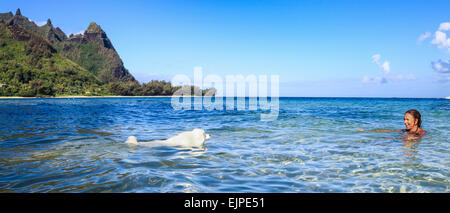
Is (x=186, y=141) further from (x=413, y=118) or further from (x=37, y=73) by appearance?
(x=37, y=73)

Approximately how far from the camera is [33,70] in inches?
5335

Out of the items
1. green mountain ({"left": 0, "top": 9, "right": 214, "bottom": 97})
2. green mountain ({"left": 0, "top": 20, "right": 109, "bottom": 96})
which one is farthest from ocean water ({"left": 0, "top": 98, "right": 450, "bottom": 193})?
green mountain ({"left": 0, "top": 20, "right": 109, "bottom": 96})

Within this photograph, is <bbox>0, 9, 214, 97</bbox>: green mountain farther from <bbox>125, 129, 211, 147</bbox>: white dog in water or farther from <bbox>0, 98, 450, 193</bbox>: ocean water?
<bbox>0, 98, 450, 193</bbox>: ocean water

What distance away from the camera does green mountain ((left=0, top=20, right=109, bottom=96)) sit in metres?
112

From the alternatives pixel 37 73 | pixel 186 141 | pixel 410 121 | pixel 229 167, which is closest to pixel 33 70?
pixel 37 73

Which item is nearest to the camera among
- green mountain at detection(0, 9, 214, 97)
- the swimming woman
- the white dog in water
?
the white dog in water

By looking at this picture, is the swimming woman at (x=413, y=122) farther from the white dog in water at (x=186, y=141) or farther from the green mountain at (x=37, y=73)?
the green mountain at (x=37, y=73)

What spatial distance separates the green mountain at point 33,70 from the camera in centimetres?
11188

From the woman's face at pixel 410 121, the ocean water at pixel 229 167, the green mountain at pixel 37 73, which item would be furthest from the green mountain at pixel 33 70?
the woman's face at pixel 410 121
